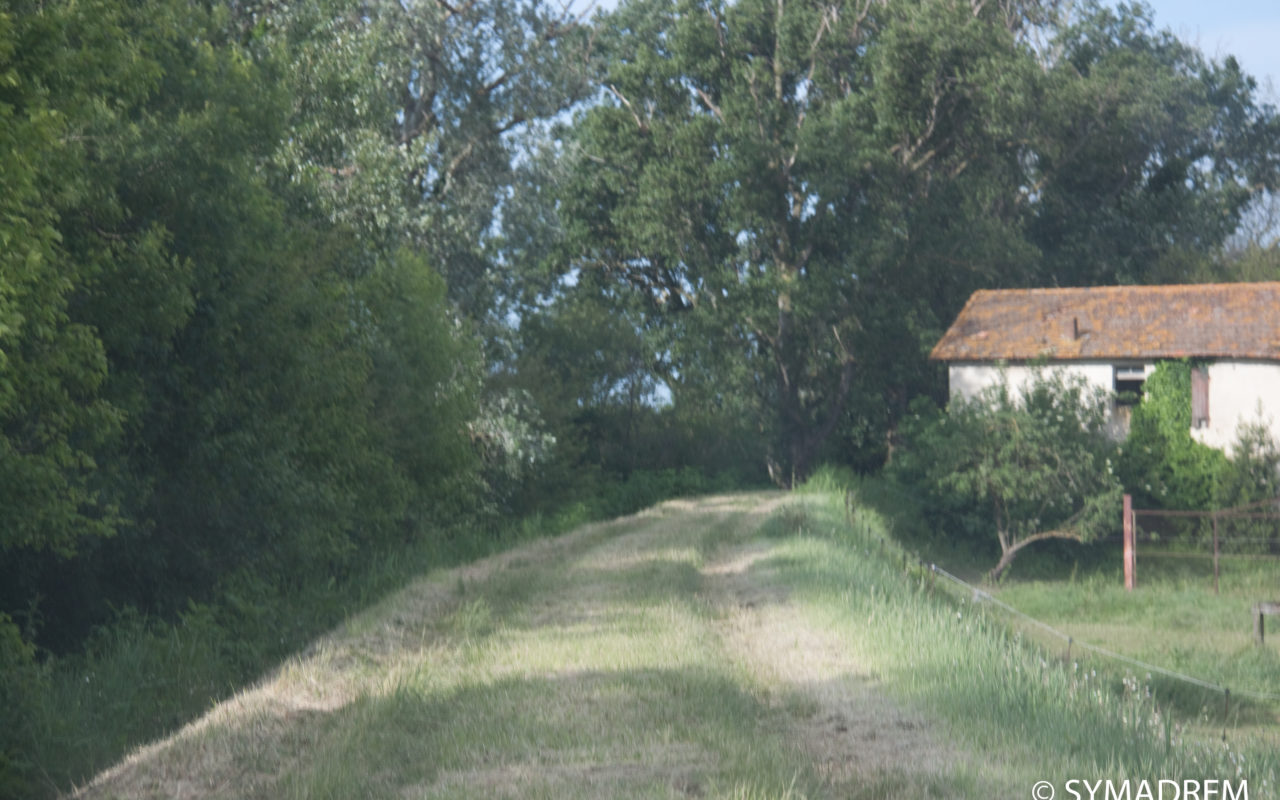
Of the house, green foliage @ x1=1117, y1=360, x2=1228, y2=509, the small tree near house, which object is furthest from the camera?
the house

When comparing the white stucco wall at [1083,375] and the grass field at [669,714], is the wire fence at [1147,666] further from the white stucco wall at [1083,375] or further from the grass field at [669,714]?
the white stucco wall at [1083,375]

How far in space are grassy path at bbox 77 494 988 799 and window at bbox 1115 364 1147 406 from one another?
2696cm

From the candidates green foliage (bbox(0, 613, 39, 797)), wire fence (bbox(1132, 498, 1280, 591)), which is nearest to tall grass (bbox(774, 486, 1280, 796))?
green foliage (bbox(0, 613, 39, 797))

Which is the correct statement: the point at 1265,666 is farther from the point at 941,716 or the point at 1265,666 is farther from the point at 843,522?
the point at 941,716

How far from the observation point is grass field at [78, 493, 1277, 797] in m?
6.70

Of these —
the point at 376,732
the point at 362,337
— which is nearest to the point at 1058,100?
the point at 362,337

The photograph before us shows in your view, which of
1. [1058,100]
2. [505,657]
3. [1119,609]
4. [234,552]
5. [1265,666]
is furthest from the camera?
[1058,100]

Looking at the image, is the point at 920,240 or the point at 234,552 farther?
the point at 920,240

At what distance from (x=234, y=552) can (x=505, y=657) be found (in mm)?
5506

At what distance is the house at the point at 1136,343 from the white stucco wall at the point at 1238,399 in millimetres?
29

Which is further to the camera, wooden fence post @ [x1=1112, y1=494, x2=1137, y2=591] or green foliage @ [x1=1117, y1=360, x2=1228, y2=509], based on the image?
green foliage @ [x1=1117, y1=360, x2=1228, y2=509]

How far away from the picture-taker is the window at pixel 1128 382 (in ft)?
121

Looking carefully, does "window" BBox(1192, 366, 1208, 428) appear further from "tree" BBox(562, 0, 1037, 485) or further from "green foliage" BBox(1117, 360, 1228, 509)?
"tree" BBox(562, 0, 1037, 485)

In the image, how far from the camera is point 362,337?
19609mm
